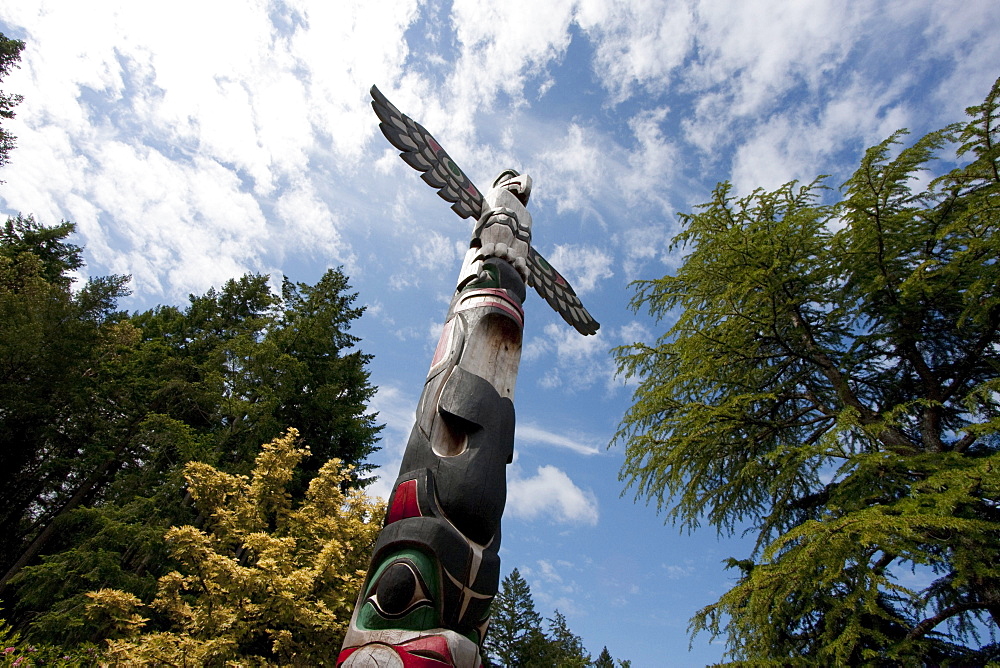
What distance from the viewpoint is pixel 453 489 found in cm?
379

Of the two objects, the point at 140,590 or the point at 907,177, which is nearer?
the point at 907,177

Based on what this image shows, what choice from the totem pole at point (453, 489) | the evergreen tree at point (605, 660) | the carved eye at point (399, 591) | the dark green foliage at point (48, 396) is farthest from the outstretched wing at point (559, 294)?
the evergreen tree at point (605, 660)

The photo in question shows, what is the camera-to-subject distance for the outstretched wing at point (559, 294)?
826 cm

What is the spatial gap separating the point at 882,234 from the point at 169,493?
11213mm

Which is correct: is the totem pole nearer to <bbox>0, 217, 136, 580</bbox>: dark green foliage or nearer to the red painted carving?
the red painted carving

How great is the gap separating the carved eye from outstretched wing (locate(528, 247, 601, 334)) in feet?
17.5

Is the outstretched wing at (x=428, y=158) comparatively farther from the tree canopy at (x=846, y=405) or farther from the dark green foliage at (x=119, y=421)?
the dark green foliage at (x=119, y=421)

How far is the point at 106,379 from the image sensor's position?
40.5 feet

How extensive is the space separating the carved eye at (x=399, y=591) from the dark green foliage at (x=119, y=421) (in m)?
7.01

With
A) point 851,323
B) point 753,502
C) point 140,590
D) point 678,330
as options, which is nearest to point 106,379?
point 140,590

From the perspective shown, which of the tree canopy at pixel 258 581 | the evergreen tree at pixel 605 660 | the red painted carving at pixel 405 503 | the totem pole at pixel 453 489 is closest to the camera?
the totem pole at pixel 453 489

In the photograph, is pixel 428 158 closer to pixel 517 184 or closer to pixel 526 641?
pixel 517 184

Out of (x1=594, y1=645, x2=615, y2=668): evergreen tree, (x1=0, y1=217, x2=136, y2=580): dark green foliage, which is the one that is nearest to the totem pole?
(x1=0, y1=217, x2=136, y2=580): dark green foliage

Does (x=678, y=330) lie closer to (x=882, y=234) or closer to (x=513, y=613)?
(x=882, y=234)
